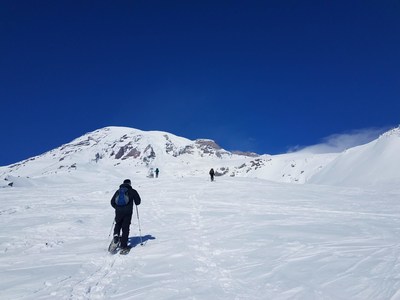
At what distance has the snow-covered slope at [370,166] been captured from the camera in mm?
39906

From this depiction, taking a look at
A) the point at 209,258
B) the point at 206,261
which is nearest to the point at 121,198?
the point at 209,258

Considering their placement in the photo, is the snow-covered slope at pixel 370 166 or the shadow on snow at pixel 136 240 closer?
the shadow on snow at pixel 136 240

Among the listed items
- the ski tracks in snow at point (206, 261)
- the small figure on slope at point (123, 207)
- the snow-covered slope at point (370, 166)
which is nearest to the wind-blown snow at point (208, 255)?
the ski tracks in snow at point (206, 261)

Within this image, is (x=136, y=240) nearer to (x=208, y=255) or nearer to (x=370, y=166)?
(x=208, y=255)

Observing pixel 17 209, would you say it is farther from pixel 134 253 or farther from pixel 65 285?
pixel 65 285

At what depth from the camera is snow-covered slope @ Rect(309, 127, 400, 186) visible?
39906 millimetres

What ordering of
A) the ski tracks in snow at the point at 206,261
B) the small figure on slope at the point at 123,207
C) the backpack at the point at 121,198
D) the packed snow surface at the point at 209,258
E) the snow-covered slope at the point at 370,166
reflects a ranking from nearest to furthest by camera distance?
the packed snow surface at the point at 209,258, the ski tracks in snow at the point at 206,261, the small figure on slope at the point at 123,207, the backpack at the point at 121,198, the snow-covered slope at the point at 370,166

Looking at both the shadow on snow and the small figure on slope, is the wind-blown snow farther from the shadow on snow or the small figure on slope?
the small figure on slope

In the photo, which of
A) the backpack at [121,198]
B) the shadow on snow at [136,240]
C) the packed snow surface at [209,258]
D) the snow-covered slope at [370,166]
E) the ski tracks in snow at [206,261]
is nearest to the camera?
the packed snow surface at [209,258]

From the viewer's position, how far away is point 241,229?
11688 millimetres

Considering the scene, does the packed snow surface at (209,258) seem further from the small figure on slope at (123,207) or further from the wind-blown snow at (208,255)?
the small figure on slope at (123,207)

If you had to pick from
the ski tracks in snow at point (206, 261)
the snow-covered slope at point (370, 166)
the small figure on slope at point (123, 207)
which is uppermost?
the snow-covered slope at point (370, 166)

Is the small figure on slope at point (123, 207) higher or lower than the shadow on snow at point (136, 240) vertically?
higher

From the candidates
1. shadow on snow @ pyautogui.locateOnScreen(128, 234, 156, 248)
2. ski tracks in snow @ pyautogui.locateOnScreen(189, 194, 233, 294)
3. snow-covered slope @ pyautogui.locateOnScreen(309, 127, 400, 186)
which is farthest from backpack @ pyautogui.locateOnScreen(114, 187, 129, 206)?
snow-covered slope @ pyautogui.locateOnScreen(309, 127, 400, 186)
